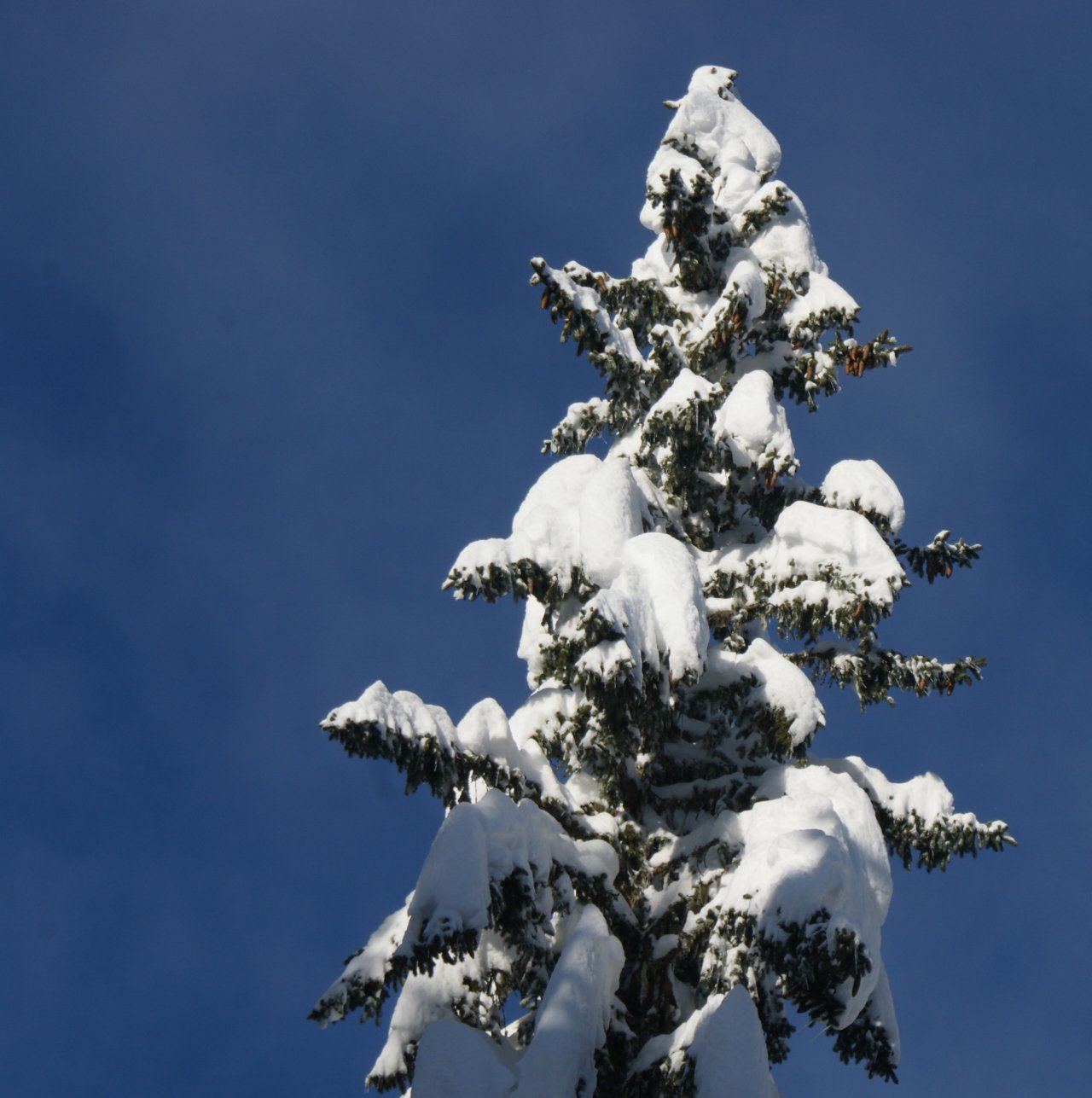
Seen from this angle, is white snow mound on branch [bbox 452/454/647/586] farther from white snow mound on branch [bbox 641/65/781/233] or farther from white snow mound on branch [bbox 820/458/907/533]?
white snow mound on branch [bbox 641/65/781/233]

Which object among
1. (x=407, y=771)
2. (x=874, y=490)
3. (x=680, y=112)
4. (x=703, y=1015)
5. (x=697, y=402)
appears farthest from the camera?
(x=680, y=112)

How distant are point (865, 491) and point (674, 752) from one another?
10.4ft

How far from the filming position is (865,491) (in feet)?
38.8

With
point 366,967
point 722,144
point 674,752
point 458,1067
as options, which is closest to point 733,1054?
point 458,1067

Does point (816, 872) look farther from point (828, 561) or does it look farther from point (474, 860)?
point (828, 561)

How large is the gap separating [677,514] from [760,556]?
60.3 inches

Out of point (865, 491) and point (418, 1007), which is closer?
point (418, 1007)

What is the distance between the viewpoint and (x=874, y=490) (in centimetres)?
1181

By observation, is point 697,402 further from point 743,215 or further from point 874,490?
point 743,215

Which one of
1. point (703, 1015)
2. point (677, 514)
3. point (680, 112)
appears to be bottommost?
point (703, 1015)

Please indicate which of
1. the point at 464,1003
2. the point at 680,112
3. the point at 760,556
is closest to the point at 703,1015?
the point at 464,1003

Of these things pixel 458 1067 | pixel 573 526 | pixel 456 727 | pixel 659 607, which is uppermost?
pixel 573 526

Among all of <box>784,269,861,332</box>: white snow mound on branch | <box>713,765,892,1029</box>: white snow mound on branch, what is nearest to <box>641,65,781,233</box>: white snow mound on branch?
<box>784,269,861,332</box>: white snow mound on branch

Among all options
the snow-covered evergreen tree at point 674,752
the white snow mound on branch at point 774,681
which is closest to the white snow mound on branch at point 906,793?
the snow-covered evergreen tree at point 674,752
